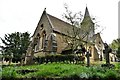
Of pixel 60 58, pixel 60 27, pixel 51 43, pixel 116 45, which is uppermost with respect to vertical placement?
pixel 60 27

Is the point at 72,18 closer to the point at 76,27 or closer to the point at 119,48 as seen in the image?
the point at 76,27

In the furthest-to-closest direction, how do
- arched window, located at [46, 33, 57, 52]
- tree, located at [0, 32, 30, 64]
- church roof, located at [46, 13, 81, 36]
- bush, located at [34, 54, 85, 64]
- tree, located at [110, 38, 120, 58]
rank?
1. tree, located at [110, 38, 120, 58]
2. tree, located at [0, 32, 30, 64]
3. church roof, located at [46, 13, 81, 36]
4. arched window, located at [46, 33, 57, 52]
5. bush, located at [34, 54, 85, 64]

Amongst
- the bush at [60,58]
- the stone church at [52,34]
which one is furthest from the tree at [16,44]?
the bush at [60,58]

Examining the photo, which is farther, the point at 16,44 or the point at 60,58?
the point at 16,44

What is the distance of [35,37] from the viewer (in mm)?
45750

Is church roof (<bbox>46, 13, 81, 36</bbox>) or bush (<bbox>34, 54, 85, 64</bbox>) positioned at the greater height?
church roof (<bbox>46, 13, 81, 36</bbox>)

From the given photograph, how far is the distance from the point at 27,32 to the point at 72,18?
77.6 ft

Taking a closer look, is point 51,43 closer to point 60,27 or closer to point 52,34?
point 52,34

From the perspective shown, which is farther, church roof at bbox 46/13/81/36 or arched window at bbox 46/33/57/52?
church roof at bbox 46/13/81/36

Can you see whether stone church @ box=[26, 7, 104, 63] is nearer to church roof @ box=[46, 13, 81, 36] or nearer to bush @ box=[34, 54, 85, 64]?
church roof @ box=[46, 13, 81, 36]

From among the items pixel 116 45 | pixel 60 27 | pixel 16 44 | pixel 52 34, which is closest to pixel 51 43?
pixel 52 34

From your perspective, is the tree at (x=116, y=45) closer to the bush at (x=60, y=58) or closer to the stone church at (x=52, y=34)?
the stone church at (x=52, y=34)

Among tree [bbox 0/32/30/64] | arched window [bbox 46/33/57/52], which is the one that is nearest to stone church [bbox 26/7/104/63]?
arched window [bbox 46/33/57/52]

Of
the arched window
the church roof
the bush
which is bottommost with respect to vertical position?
the bush
